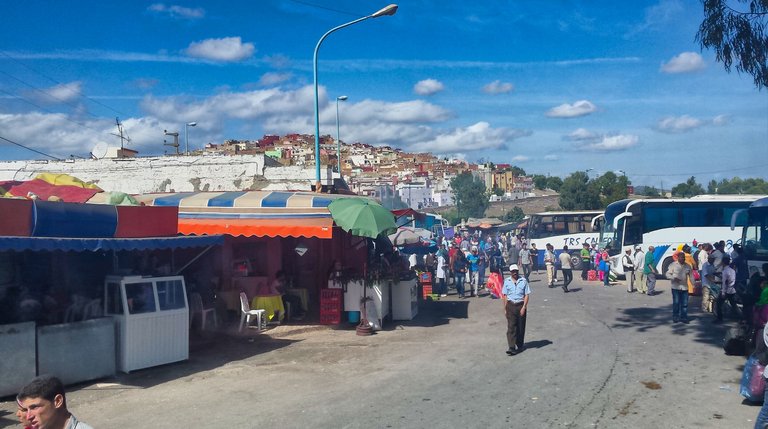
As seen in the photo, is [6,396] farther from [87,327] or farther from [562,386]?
[562,386]

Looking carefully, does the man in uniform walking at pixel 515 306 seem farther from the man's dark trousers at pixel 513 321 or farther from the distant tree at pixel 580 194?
the distant tree at pixel 580 194

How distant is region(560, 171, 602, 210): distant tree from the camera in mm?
61906

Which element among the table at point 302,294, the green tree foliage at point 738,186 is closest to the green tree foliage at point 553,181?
the green tree foliage at point 738,186

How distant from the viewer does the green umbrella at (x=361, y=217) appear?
13.2 metres

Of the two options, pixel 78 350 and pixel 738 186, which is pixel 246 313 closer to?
pixel 78 350

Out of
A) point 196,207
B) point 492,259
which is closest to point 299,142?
point 492,259

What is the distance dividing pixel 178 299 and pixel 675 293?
11.0 m

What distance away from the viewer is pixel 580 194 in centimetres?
6219

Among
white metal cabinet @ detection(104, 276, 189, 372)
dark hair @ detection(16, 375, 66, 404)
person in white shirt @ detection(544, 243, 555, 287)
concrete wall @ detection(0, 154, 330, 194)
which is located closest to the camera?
dark hair @ detection(16, 375, 66, 404)

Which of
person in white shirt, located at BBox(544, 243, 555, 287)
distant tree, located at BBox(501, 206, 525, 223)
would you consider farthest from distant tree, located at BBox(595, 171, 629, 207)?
person in white shirt, located at BBox(544, 243, 555, 287)

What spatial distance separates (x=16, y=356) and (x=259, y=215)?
6414 mm

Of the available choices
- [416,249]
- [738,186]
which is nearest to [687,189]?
[738,186]

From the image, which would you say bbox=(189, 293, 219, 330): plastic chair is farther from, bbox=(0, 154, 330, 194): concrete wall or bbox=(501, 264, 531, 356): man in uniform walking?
bbox=(0, 154, 330, 194): concrete wall

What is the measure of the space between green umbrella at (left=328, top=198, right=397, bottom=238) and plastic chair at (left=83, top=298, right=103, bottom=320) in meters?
5.09
